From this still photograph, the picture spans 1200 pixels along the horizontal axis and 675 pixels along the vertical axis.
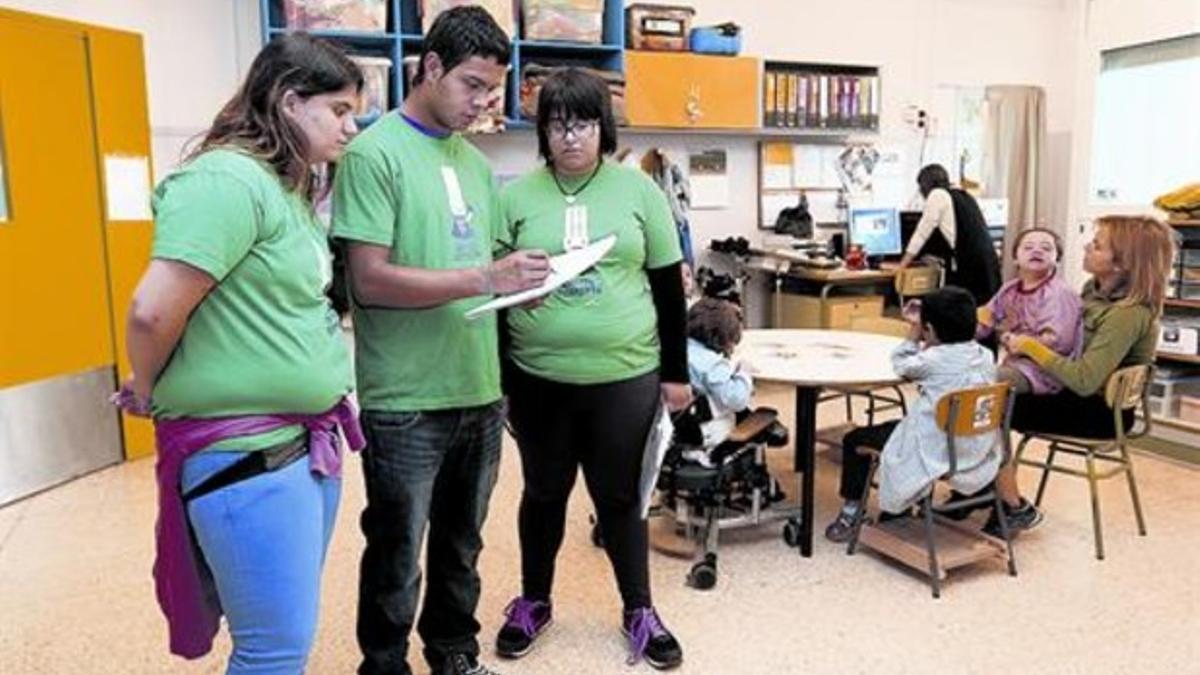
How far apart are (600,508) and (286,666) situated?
0.95 metres

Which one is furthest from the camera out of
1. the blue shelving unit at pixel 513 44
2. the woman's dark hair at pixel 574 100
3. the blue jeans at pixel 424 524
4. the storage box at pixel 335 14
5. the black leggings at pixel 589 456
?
the blue shelving unit at pixel 513 44

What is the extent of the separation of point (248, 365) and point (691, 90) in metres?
3.87

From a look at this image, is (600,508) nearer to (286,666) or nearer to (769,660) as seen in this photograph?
(769,660)

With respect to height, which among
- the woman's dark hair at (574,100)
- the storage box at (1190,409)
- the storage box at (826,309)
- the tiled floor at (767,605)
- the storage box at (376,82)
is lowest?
the tiled floor at (767,605)

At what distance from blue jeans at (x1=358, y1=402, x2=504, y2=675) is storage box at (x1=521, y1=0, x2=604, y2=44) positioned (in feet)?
9.46

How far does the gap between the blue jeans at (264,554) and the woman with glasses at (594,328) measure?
757mm

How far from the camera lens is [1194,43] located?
204 inches

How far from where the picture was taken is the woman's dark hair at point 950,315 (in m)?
2.71

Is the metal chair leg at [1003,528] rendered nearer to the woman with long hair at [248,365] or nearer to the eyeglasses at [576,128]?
the eyeglasses at [576,128]

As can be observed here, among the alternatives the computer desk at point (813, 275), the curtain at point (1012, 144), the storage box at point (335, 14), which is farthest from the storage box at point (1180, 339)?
the storage box at point (335, 14)

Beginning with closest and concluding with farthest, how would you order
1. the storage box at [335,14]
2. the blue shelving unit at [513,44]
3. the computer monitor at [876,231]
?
the storage box at [335,14], the blue shelving unit at [513,44], the computer monitor at [876,231]

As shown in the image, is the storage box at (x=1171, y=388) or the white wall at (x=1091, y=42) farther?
the white wall at (x=1091, y=42)

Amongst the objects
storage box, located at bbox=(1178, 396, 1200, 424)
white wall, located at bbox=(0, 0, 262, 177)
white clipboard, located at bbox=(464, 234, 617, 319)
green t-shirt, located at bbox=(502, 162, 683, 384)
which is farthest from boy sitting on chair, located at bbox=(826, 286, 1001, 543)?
white wall, located at bbox=(0, 0, 262, 177)

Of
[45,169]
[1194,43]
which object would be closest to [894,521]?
[45,169]
